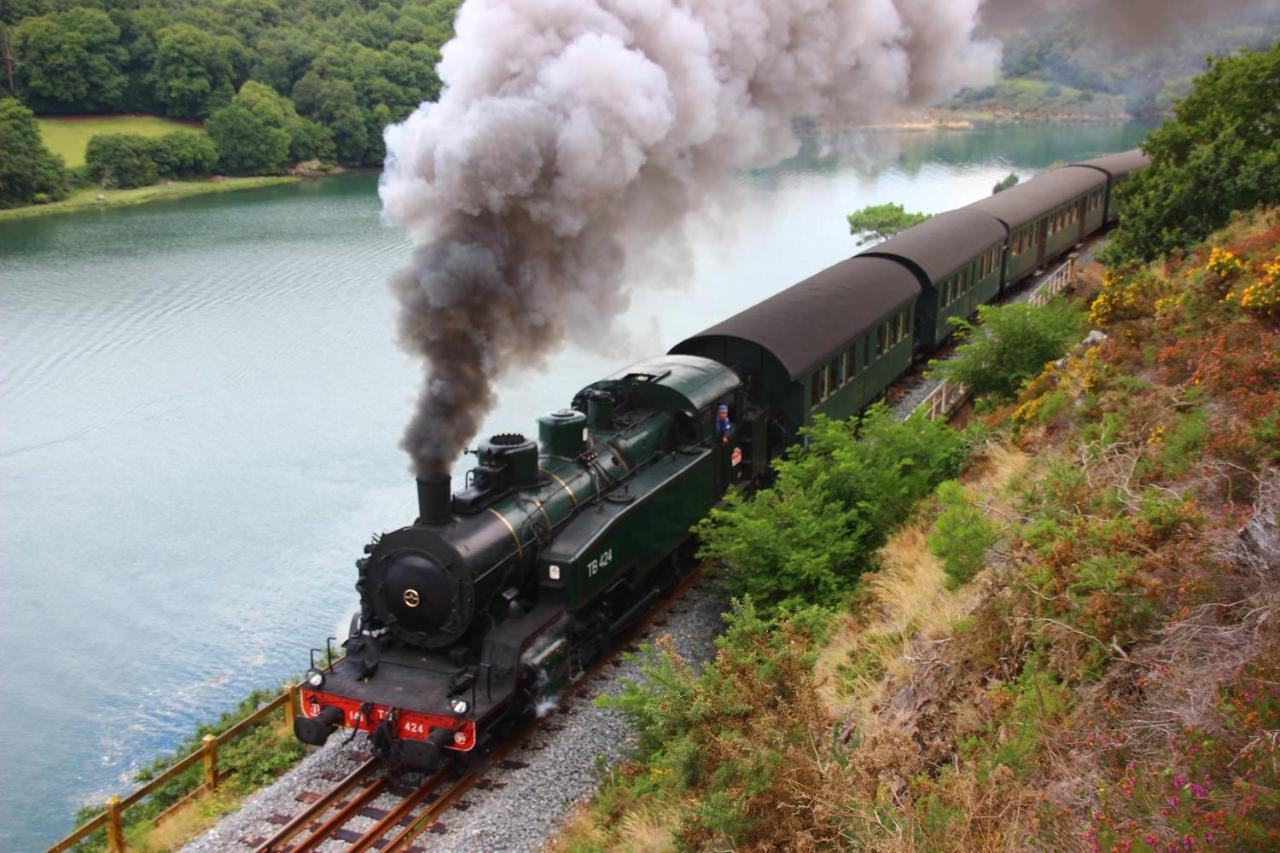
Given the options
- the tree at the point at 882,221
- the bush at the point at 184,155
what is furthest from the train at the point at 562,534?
the bush at the point at 184,155

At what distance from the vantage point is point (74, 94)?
62062 mm

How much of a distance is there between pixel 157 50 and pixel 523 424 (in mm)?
51772

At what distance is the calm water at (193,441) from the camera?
16.1 m

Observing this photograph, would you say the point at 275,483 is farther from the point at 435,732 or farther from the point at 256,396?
the point at 435,732

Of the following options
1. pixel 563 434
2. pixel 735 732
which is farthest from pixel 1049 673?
pixel 563 434

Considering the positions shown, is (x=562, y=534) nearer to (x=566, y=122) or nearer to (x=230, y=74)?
(x=566, y=122)

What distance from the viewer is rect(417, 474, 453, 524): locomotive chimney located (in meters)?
10.0

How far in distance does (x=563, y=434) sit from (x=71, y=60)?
6243 centimetres

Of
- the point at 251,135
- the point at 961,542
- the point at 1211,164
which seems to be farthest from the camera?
the point at 251,135

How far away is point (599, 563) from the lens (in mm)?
10781

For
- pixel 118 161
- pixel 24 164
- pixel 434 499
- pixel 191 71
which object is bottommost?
pixel 434 499

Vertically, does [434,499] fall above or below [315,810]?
above

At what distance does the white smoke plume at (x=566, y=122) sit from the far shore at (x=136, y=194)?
47100 mm

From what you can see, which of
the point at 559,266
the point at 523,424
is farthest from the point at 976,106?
the point at 559,266
